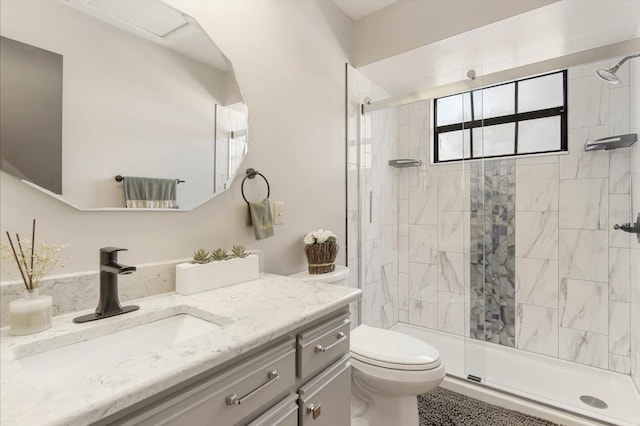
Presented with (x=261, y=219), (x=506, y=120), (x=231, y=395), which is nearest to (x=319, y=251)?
(x=261, y=219)

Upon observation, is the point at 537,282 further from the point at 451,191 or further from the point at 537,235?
the point at 451,191

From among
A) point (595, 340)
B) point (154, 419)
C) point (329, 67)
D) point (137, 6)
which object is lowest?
point (595, 340)

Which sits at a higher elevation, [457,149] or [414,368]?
[457,149]

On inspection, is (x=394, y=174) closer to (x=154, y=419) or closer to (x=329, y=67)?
(x=329, y=67)

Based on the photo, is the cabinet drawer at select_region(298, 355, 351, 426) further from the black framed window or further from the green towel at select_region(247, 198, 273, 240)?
the black framed window

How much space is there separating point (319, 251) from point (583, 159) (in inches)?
79.4

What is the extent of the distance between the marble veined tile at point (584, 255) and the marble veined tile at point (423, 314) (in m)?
0.98

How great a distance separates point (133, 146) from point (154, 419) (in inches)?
34.7

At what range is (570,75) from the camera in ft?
7.37

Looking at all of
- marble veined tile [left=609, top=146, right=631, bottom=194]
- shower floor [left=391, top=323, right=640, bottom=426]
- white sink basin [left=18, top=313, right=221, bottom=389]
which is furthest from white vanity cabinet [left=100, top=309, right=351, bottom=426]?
marble veined tile [left=609, top=146, right=631, bottom=194]

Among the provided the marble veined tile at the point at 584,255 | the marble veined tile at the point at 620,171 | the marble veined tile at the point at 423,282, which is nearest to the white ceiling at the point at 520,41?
the marble veined tile at the point at 620,171

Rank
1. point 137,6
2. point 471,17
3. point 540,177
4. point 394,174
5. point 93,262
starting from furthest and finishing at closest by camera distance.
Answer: point 394,174 → point 540,177 → point 471,17 → point 137,6 → point 93,262

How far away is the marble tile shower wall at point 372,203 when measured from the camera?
2.34m

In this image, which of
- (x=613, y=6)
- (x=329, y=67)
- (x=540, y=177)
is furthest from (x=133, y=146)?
(x=540, y=177)
